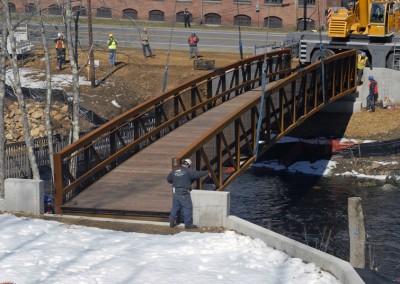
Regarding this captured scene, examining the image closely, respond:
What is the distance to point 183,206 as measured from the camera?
1798 centimetres

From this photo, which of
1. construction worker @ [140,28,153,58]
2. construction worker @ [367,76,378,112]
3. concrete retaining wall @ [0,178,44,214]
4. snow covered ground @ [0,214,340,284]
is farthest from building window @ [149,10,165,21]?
snow covered ground @ [0,214,340,284]

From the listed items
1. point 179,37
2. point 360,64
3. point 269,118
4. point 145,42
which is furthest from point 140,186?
point 179,37

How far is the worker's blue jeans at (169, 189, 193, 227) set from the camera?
707 inches

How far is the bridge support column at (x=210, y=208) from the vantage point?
18109mm

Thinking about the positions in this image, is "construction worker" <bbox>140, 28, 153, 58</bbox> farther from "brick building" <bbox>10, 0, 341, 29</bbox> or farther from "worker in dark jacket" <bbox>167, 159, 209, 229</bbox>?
"worker in dark jacket" <bbox>167, 159, 209, 229</bbox>

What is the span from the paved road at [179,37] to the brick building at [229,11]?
328 cm

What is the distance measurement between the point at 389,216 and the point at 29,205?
16.3 m

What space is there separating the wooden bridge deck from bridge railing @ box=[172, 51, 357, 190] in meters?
1.19

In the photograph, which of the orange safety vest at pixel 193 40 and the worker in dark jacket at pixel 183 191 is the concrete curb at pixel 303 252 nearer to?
the worker in dark jacket at pixel 183 191

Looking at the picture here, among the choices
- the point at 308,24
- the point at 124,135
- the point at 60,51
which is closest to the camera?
the point at 124,135

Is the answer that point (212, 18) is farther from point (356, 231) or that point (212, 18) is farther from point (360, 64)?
point (356, 231)

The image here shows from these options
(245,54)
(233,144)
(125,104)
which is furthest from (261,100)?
(245,54)

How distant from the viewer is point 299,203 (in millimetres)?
33969

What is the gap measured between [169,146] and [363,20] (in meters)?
23.1
